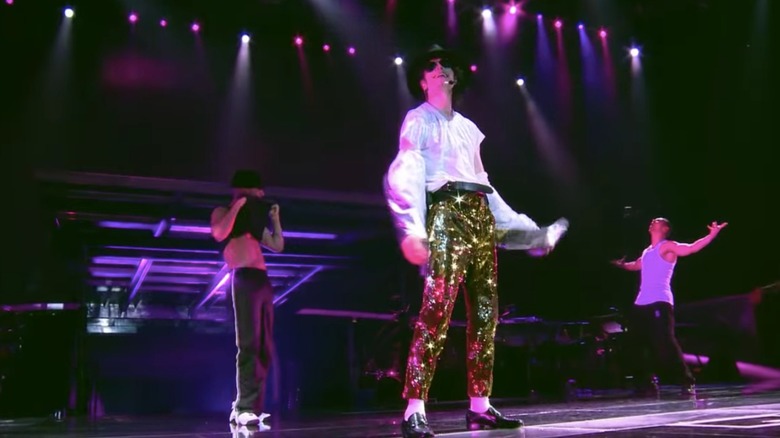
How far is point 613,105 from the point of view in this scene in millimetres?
10805

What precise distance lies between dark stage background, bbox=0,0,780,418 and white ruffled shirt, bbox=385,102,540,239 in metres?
5.31

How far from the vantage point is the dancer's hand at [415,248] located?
2664 millimetres

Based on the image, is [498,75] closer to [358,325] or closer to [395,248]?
[395,248]

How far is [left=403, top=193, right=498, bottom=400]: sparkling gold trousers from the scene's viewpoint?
2.82m

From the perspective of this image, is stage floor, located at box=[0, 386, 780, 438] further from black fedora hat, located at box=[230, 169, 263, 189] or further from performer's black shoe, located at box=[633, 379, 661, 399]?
performer's black shoe, located at box=[633, 379, 661, 399]

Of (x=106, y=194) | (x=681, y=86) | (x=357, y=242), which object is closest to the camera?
(x=106, y=194)

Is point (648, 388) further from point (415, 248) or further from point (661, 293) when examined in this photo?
point (415, 248)

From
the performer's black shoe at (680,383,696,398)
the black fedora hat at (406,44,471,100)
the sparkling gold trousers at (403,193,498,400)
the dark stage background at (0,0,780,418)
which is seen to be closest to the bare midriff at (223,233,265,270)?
the black fedora hat at (406,44,471,100)

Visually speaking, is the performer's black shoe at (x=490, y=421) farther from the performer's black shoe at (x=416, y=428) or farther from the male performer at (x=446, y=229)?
the performer's black shoe at (x=416, y=428)

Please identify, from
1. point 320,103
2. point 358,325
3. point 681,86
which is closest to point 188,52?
point 320,103

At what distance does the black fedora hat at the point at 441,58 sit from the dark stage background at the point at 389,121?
5.26 m

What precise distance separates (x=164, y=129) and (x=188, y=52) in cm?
108

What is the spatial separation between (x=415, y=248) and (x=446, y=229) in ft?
0.86

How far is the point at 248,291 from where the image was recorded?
4.11 metres
